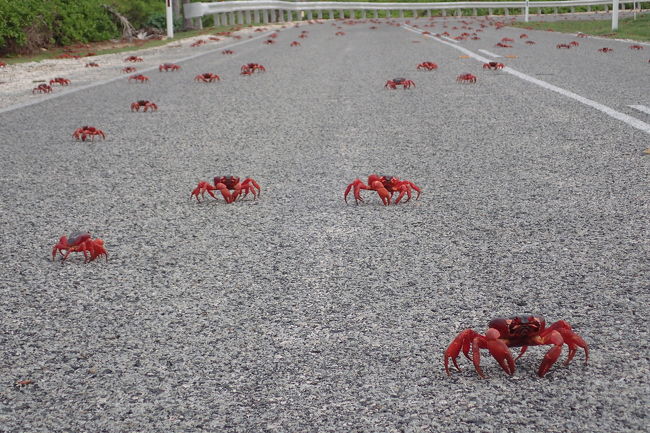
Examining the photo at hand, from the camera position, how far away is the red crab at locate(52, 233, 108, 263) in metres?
3.99

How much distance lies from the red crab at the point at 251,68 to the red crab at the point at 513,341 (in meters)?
11.2

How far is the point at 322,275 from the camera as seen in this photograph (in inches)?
147

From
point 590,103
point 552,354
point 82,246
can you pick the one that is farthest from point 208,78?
point 552,354

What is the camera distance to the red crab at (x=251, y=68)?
13484mm

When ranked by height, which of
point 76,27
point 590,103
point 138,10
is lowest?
point 590,103

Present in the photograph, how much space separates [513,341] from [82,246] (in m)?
2.22

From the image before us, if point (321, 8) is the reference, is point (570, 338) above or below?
below

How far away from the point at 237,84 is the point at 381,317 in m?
9.40

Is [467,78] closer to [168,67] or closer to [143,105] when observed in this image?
[143,105]

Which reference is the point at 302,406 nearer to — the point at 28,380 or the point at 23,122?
the point at 28,380

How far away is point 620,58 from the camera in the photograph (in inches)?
574

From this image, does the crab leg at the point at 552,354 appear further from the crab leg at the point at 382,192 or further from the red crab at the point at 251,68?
the red crab at the point at 251,68

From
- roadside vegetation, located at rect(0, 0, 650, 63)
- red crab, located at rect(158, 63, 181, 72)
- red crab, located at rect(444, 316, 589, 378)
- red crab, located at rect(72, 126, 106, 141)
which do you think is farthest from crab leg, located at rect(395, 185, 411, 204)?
roadside vegetation, located at rect(0, 0, 650, 63)

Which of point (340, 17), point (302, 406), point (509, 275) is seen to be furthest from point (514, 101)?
point (340, 17)
